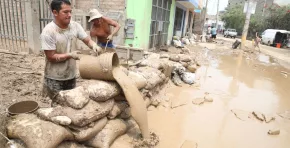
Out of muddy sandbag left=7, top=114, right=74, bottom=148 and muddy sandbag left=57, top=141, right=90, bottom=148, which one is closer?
muddy sandbag left=7, top=114, right=74, bottom=148

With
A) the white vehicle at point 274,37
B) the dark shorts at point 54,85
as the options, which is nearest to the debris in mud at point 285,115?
the dark shorts at point 54,85

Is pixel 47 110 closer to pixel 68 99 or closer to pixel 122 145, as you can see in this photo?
pixel 68 99

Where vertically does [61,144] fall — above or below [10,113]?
below

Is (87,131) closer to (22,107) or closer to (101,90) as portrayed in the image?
(101,90)

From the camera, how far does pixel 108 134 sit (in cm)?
235

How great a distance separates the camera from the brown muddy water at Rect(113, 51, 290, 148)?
3080 mm

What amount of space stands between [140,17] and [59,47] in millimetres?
5178

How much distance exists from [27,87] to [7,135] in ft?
5.42

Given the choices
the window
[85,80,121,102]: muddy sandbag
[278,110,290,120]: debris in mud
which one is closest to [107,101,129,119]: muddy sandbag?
[85,80,121,102]: muddy sandbag

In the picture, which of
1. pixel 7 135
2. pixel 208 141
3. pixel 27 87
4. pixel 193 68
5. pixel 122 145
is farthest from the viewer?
pixel 193 68

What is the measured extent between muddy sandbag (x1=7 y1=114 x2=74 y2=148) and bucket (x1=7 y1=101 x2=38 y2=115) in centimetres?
18

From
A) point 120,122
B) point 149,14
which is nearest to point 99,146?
point 120,122

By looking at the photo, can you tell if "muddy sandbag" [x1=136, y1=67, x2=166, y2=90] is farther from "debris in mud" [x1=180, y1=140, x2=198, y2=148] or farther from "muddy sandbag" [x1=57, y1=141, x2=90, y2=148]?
"muddy sandbag" [x1=57, y1=141, x2=90, y2=148]

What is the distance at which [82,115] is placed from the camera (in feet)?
6.83
